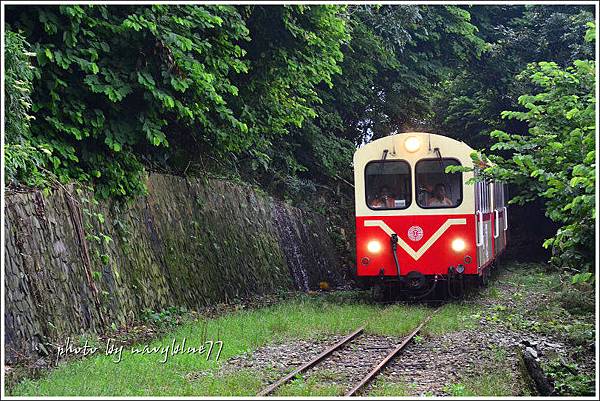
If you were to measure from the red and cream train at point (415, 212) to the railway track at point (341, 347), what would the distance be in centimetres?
212

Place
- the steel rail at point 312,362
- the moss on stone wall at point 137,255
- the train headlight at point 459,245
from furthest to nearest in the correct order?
the train headlight at point 459,245, the moss on stone wall at point 137,255, the steel rail at point 312,362

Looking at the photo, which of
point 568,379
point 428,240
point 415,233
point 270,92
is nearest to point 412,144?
point 415,233

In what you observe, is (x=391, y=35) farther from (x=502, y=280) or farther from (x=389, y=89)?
(x=502, y=280)

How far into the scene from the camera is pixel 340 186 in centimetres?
2633

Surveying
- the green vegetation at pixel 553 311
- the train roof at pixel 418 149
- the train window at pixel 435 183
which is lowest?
the green vegetation at pixel 553 311

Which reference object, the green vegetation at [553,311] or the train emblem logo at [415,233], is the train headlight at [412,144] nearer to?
the train emblem logo at [415,233]

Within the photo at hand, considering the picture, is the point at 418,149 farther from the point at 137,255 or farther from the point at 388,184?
the point at 137,255

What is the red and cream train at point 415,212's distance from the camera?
1450 cm

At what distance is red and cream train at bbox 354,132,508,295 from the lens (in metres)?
14.5

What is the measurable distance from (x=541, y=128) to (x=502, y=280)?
1131 centimetres

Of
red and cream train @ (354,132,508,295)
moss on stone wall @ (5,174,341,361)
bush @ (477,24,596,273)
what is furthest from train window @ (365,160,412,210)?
bush @ (477,24,596,273)

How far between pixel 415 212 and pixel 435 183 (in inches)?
25.1

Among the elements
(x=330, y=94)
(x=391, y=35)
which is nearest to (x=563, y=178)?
(x=391, y=35)

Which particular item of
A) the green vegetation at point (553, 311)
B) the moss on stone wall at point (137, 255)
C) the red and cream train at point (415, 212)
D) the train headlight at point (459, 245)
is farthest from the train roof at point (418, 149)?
the moss on stone wall at point (137, 255)
